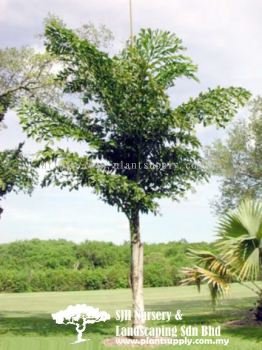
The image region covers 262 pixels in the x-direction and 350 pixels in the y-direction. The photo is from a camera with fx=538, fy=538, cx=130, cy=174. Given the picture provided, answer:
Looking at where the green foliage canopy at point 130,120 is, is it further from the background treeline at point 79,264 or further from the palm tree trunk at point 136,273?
the background treeline at point 79,264

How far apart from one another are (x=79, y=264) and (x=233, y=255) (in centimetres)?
4631

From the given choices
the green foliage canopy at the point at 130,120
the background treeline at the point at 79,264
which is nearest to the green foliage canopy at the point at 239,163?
the green foliage canopy at the point at 130,120

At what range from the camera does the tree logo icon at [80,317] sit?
1446cm

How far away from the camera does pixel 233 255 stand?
13.4 metres

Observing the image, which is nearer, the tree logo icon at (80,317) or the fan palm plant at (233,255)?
the fan palm plant at (233,255)

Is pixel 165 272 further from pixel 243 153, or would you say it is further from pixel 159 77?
pixel 159 77

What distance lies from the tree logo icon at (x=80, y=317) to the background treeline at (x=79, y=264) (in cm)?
2765

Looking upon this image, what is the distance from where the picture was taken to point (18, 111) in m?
14.0

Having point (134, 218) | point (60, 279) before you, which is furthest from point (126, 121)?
point (60, 279)

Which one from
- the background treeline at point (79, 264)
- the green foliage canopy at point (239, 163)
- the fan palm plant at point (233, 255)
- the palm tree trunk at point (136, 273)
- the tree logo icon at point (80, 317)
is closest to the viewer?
the fan palm plant at point (233, 255)

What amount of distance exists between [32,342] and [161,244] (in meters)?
50.8

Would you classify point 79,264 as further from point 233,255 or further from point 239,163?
point 233,255

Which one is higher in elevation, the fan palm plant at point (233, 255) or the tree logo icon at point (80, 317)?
the fan palm plant at point (233, 255)

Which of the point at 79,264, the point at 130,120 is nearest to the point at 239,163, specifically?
the point at 130,120
